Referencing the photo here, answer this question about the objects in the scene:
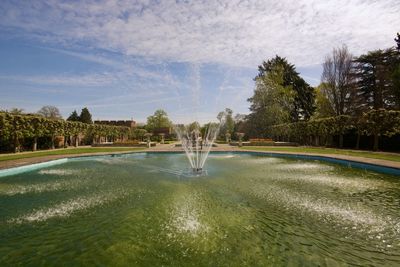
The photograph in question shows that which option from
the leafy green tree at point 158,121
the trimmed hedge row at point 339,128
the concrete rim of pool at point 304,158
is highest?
the leafy green tree at point 158,121

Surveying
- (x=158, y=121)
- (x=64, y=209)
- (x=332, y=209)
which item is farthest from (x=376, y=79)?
(x=158, y=121)

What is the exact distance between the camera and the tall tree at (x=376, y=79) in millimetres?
34844

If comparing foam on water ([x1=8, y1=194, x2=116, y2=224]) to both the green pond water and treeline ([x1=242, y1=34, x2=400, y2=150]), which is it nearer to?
the green pond water

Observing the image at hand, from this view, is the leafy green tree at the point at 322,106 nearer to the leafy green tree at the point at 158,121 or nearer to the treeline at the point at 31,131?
the treeline at the point at 31,131

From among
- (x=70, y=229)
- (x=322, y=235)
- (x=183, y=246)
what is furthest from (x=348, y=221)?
(x=70, y=229)

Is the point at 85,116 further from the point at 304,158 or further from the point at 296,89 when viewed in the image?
the point at 304,158

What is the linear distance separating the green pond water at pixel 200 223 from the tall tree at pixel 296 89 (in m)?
36.3

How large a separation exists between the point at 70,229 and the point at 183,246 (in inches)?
119

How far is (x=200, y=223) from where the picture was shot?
6.86 metres

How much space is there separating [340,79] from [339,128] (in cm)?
1268

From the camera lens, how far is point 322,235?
6.06 meters

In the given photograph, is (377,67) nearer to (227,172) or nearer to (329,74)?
(329,74)

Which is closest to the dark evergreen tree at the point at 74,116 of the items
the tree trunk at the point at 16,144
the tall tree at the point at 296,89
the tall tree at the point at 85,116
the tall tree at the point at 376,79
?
the tall tree at the point at 85,116

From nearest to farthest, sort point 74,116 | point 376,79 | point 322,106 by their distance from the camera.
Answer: point 376,79 < point 322,106 < point 74,116
